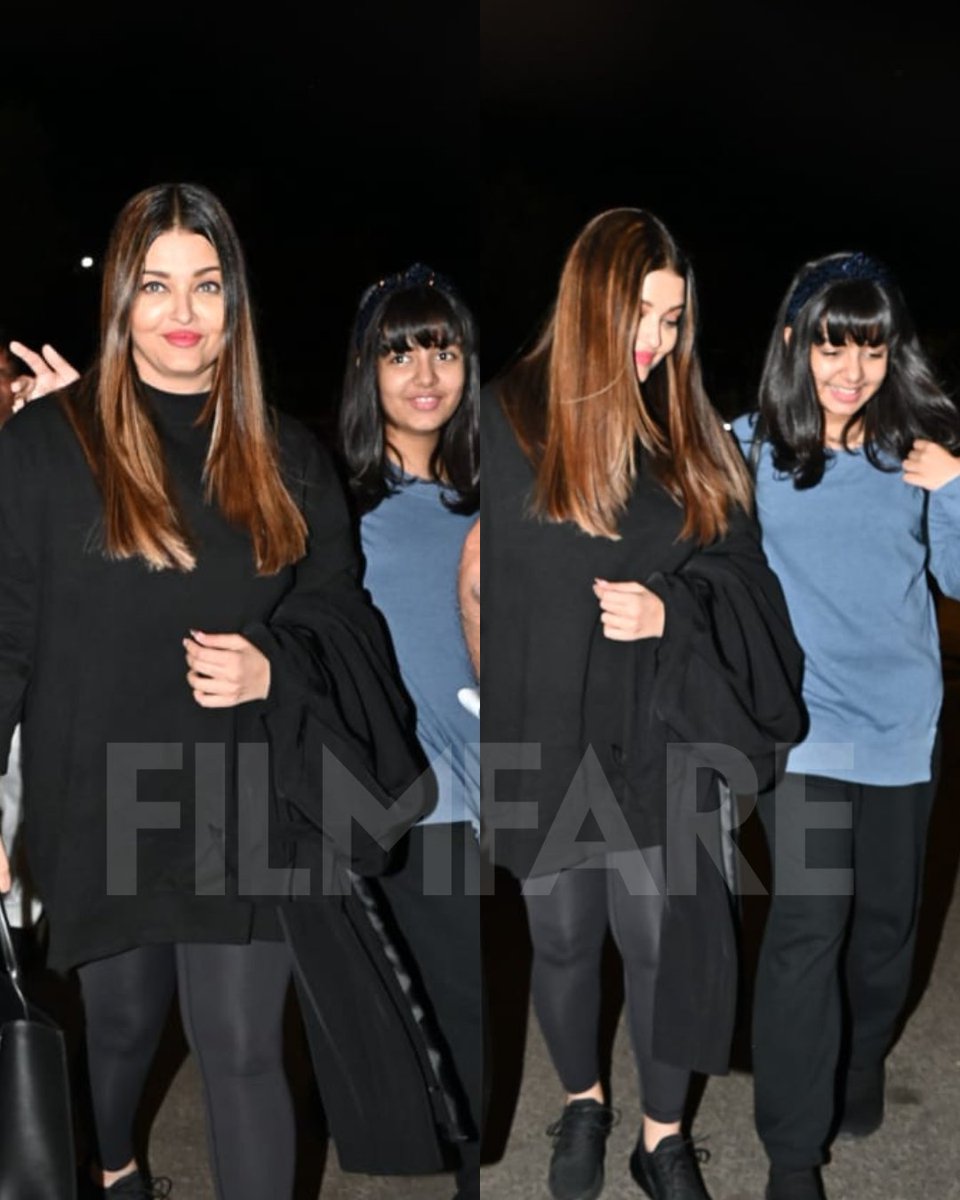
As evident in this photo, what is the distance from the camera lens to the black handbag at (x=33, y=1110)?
2.15 metres

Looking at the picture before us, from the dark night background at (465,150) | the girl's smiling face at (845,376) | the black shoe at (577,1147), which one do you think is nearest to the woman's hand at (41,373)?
the dark night background at (465,150)

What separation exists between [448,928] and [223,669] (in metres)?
0.52

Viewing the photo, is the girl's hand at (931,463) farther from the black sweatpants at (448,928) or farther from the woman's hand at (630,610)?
the black sweatpants at (448,928)

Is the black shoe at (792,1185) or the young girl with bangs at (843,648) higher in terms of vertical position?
the young girl with bangs at (843,648)

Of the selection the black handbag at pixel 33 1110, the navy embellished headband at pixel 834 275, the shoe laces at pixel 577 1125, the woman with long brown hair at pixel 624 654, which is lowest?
the shoe laces at pixel 577 1125

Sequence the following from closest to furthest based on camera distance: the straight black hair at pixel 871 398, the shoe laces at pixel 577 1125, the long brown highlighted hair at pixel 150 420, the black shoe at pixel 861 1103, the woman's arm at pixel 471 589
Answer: the long brown highlighted hair at pixel 150 420 → the woman's arm at pixel 471 589 → the straight black hair at pixel 871 398 → the shoe laces at pixel 577 1125 → the black shoe at pixel 861 1103

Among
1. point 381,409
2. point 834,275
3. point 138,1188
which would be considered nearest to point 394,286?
point 381,409

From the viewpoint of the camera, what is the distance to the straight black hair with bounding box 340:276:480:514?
2.21m

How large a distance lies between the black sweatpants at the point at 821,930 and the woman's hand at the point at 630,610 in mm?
356

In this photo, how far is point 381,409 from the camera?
222 centimetres

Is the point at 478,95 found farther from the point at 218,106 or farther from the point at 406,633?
the point at 406,633

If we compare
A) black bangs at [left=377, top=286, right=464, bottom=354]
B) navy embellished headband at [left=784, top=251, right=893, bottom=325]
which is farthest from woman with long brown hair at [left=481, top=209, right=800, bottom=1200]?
navy embellished headband at [left=784, top=251, right=893, bottom=325]

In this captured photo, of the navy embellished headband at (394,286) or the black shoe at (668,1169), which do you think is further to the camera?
the black shoe at (668,1169)

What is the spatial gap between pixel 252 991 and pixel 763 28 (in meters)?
1.50
